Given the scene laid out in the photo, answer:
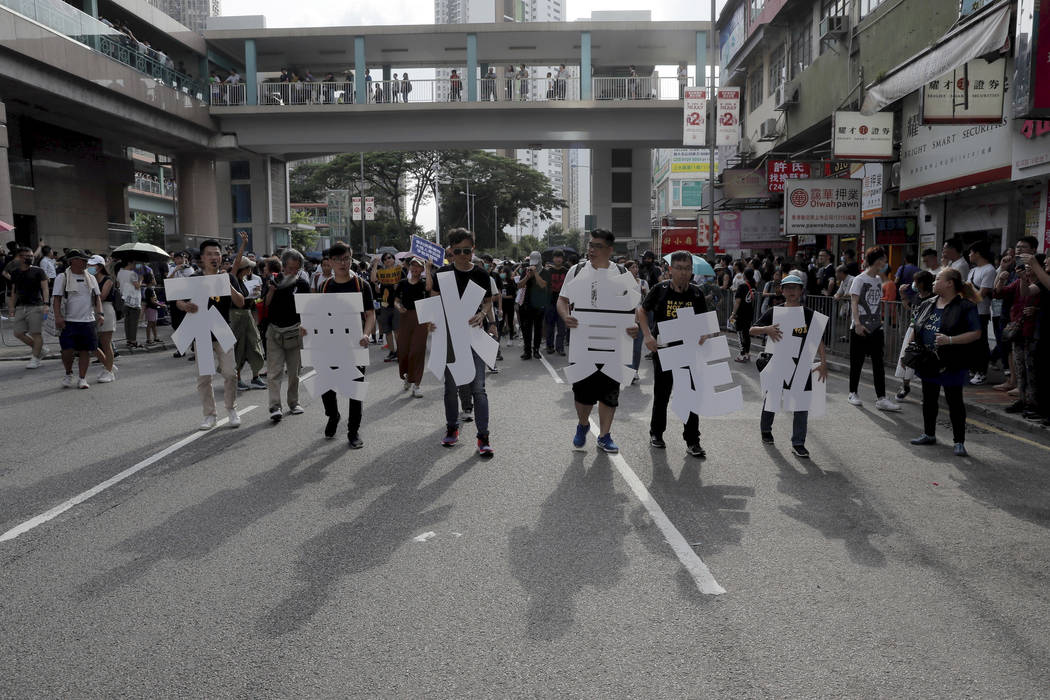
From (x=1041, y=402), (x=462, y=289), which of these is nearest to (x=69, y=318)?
(x=462, y=289)

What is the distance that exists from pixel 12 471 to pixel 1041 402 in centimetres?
944

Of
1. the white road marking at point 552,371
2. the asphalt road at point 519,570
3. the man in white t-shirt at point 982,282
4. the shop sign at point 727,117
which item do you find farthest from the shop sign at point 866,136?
the asphalt road at point 519,570

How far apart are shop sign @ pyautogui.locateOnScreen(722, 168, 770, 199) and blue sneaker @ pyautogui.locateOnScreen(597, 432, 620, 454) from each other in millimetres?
21277

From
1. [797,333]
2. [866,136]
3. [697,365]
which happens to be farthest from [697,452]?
[866,136]

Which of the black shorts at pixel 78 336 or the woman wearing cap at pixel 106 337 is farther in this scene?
the woman wearing cap at pixel 106 337

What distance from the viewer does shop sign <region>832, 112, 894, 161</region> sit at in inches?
684

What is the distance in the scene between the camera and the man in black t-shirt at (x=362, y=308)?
7672mm

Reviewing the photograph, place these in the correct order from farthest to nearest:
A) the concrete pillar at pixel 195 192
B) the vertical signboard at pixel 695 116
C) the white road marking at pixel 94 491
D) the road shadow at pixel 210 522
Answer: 1. the concrete pillar at pixel 195 192
2. the vertical signboard at pixel 695 116
3. the white road marking at pixel 94 491
4. the road shadow at pixel 210 522

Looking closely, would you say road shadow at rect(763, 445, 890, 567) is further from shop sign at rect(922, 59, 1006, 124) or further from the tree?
the tree

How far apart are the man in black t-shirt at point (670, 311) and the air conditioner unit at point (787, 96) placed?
18984 mm

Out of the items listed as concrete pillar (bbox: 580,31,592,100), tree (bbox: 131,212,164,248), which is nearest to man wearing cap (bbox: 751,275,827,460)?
concrete pillar (bbox: 580,31,592,100)

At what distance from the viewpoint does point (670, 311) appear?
7355 mm

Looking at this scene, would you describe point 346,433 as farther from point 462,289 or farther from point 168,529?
point 168,529

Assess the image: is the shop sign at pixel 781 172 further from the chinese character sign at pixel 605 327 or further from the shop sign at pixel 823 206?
the chinese character sign at pixel 605 327
